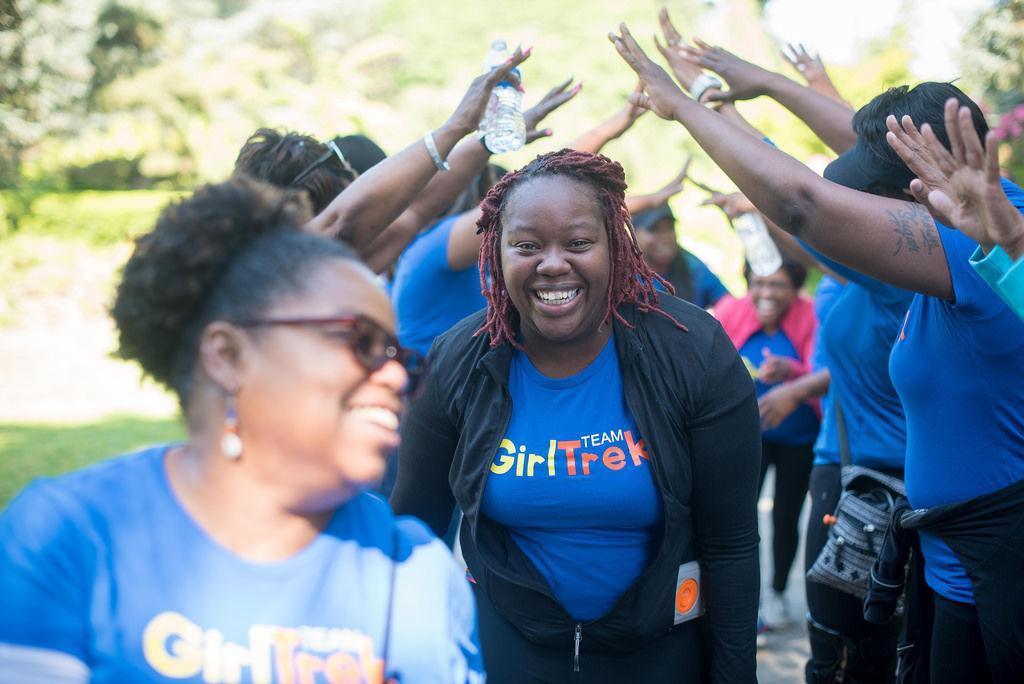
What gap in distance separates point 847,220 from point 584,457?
93 cm

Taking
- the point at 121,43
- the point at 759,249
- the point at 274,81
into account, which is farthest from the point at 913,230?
the point at 121,43

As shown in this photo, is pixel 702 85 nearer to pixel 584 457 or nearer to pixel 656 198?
pixel 656 198

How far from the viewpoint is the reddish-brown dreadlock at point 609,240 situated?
2906 mm

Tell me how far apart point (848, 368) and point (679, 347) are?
146 centimetres

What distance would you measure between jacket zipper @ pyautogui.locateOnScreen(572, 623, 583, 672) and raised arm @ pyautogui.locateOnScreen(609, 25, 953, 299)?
1.23m

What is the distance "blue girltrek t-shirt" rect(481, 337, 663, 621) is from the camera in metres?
2.68

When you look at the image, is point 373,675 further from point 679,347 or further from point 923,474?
point 923,474

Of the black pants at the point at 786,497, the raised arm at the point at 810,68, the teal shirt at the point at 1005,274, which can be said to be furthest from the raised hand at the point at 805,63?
the teal shirt at the point at 1005,274

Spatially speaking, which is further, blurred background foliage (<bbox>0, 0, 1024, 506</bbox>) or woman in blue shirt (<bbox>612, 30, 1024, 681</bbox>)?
blurred background foliage (<bbox>0, 0, 1024, 506</bbox>)

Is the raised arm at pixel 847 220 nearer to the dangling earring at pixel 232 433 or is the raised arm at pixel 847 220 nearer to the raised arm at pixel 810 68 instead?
the dangling earring at pixel 232 433

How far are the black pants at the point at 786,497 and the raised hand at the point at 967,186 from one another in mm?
3480

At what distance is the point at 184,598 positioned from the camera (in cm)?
170

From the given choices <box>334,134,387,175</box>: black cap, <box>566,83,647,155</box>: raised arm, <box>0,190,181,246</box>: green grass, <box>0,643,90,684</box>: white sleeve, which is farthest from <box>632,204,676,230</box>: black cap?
<box>0,190,181,246</box>: green grass

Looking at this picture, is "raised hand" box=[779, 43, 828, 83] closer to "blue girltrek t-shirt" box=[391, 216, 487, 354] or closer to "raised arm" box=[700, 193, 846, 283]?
"raised arm" box=[700, 193, 846, 283]
